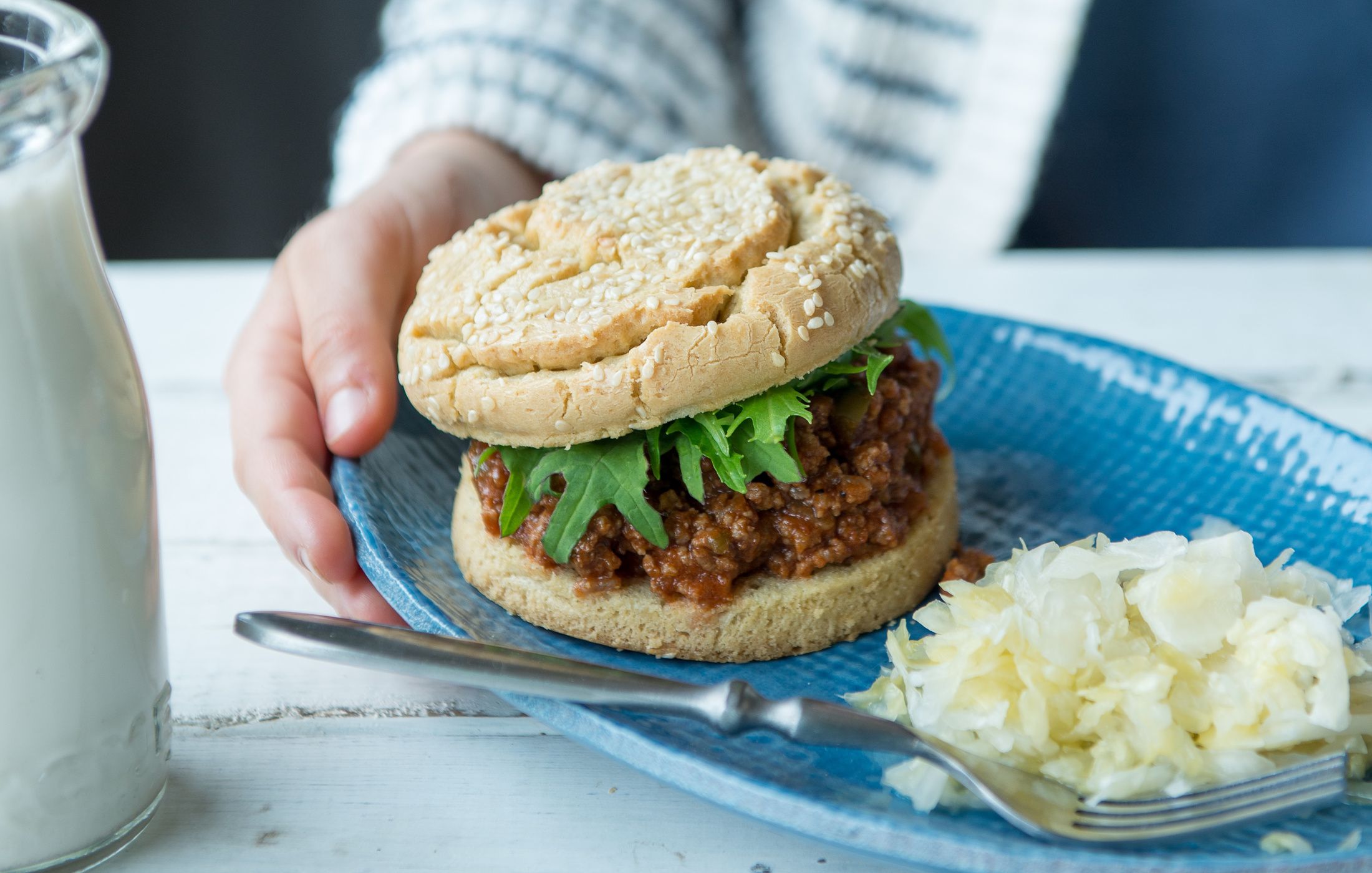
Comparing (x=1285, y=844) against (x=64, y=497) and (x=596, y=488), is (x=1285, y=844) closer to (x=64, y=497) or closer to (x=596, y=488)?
(x=596, y=488)

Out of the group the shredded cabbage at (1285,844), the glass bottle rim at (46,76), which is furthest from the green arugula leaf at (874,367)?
the glass bottle rim at (46,76)

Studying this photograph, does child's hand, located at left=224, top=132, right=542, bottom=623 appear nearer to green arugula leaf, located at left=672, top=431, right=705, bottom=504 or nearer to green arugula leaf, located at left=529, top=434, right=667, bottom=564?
green arugula leaf, located at left=529, top=434, right=667, bottom=564

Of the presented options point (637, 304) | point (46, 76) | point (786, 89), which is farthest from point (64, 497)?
point (786, 89)

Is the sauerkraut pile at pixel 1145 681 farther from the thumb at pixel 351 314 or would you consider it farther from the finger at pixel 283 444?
the thumb at pixel 351 314

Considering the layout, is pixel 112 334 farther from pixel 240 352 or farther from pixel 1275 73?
pixel 1275 73

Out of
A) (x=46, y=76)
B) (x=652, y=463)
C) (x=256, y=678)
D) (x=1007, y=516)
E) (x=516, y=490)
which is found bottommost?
(x=256, y=678)

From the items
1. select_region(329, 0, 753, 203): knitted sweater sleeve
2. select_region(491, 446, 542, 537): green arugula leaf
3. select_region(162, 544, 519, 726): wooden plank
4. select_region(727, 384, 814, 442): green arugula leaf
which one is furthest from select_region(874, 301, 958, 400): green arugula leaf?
select_region(329, 0, 753, 203): knitted sweater sleeve

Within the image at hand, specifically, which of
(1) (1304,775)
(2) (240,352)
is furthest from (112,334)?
(1) (1304,775)
